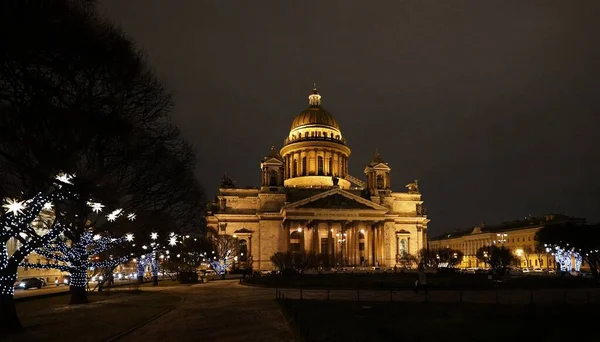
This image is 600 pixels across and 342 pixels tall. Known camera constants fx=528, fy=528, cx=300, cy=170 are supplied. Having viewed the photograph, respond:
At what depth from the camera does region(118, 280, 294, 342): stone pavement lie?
18906 mm

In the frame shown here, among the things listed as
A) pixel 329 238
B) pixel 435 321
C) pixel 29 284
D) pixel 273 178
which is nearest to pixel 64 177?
pixel 435 321

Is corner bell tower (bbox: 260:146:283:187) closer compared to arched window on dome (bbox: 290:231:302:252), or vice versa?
arched window on dome (bbox: 290:231:302:252)

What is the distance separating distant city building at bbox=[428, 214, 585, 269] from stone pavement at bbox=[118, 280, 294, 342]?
80668 mm

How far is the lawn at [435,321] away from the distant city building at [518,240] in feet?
254

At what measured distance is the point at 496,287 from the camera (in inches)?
1561

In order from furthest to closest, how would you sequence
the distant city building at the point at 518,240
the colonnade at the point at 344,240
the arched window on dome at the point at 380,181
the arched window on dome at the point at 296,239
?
the distant city building at the point at 518,240 → the arched window on dome at the point at 380,181 → the arched window on dome at the point at 296,239 → the colonnade at the point at 344,240

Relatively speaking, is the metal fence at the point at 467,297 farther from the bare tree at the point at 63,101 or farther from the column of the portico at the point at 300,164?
the column of the portico at the point at 300,164

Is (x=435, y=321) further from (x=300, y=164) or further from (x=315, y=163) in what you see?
(x=300, y=164)

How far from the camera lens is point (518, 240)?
133750mm

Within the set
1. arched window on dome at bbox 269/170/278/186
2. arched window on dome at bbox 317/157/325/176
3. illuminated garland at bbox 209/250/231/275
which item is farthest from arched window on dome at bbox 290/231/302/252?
arched window on dome at bbox 317/157/325/176

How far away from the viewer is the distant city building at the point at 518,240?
117250mm

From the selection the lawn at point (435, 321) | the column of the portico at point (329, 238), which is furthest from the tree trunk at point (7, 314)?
the column of the portico at point (329, 238)

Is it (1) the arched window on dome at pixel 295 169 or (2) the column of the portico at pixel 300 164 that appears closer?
(2) the column of the portico at pixel 300 164

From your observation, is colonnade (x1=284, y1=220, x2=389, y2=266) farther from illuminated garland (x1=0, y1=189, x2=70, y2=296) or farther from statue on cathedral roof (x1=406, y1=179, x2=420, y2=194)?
illuminated garland (x1=0, y1=189, x2=70, y2=296)
